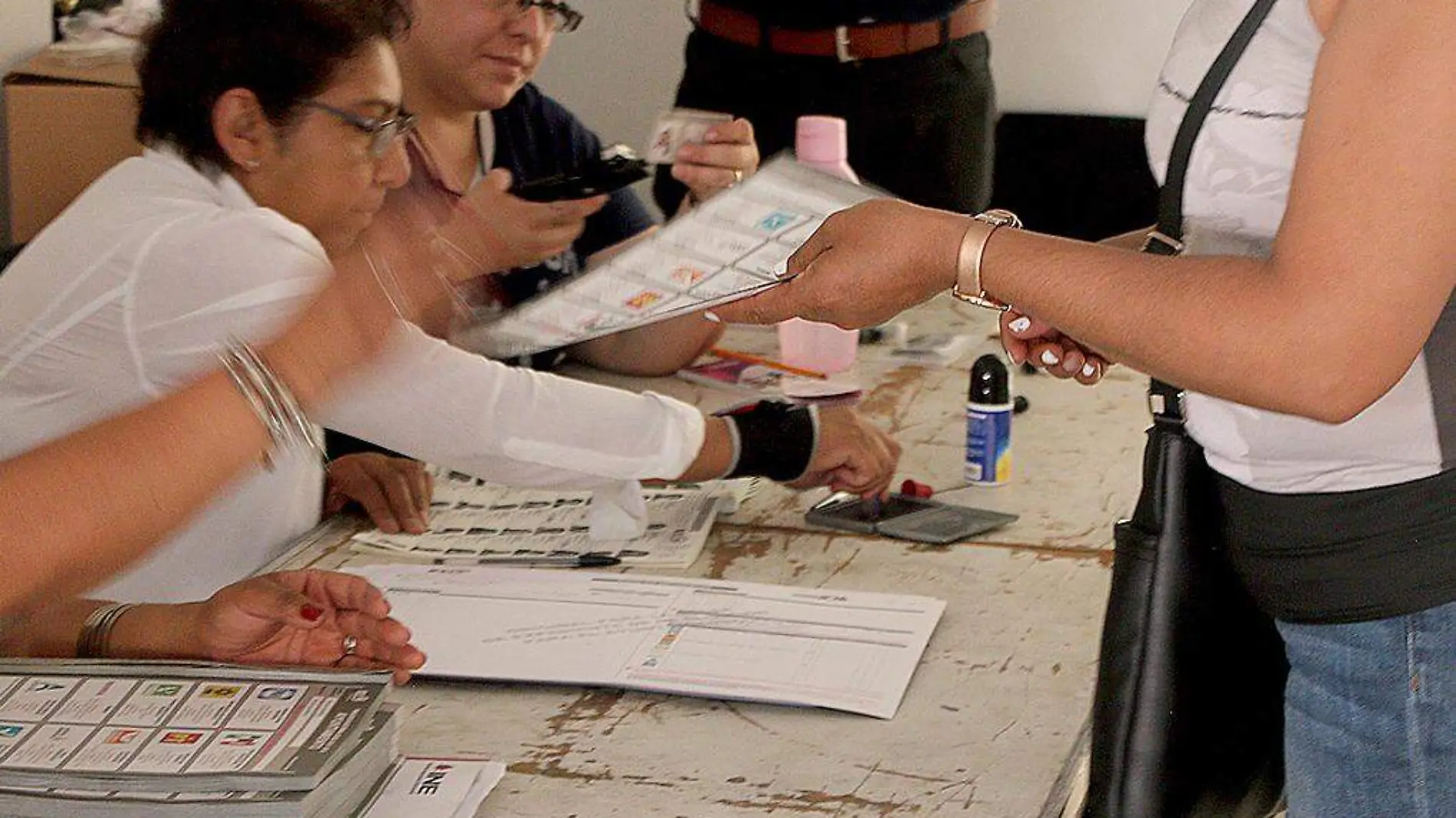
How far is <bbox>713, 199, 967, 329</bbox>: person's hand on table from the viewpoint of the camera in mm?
1227

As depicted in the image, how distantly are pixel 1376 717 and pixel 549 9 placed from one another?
69.1 inches

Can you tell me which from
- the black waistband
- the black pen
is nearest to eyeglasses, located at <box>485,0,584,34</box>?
the black pen

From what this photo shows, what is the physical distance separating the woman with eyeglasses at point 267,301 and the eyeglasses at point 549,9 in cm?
39

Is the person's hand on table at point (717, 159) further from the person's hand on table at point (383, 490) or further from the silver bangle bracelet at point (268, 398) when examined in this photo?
the silver bangle bracelet at point (268, 398)

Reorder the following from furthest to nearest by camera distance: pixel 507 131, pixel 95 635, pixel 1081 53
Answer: pixel 1081 53
pixel 507 131
pixel 95 635

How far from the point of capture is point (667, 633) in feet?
5.20

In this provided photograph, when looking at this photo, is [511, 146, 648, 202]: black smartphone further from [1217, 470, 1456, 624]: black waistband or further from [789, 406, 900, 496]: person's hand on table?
[1217, 470, 1456, 624]: black waistband

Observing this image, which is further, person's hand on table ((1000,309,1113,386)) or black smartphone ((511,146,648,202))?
black smartphone ((511,146,648,202))

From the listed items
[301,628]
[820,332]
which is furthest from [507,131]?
[301,628]

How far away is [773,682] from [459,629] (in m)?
0.31

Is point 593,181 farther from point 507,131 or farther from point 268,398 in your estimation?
point 268,398

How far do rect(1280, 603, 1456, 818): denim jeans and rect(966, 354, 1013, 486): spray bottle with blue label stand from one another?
807 mm

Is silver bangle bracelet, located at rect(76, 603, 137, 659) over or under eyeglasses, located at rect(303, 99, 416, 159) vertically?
under

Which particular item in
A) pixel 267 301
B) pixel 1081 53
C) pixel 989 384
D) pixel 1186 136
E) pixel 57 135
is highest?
pixel 1186 136
